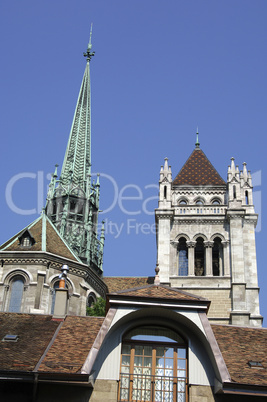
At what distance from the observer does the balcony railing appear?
16.3 m

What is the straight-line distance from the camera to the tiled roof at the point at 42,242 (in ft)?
130

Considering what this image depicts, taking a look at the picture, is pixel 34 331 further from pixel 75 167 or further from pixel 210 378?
pixel 75 167

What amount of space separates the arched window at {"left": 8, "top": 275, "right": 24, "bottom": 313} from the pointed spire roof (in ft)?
65.4

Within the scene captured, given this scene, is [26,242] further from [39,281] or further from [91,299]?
[91,299]

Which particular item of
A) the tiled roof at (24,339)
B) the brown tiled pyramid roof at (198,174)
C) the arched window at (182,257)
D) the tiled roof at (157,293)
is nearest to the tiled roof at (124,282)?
the arched window at (182,257)

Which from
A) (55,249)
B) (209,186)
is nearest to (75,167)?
(209,186)

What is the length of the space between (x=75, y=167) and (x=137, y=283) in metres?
17.4

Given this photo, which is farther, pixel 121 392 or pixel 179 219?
pixel 179 219

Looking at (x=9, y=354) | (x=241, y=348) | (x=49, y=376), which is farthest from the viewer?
(x=241, y=348)

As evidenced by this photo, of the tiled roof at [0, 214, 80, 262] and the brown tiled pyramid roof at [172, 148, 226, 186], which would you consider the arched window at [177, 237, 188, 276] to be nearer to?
the brown tiled pyramid roof at [172, 148, 226, 186]

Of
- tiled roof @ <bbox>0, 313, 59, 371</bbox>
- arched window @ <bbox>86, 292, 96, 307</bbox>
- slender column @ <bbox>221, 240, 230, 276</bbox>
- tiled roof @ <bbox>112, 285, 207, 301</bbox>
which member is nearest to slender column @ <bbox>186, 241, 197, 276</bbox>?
slender column @ <bbox>221, 240, 230, 276</bbox>

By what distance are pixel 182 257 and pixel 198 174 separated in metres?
8.33

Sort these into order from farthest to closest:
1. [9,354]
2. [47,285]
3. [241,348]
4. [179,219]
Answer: [179,219] → [47,285] → [241,348] → [9,354]

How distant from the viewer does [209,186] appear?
4981 cm
